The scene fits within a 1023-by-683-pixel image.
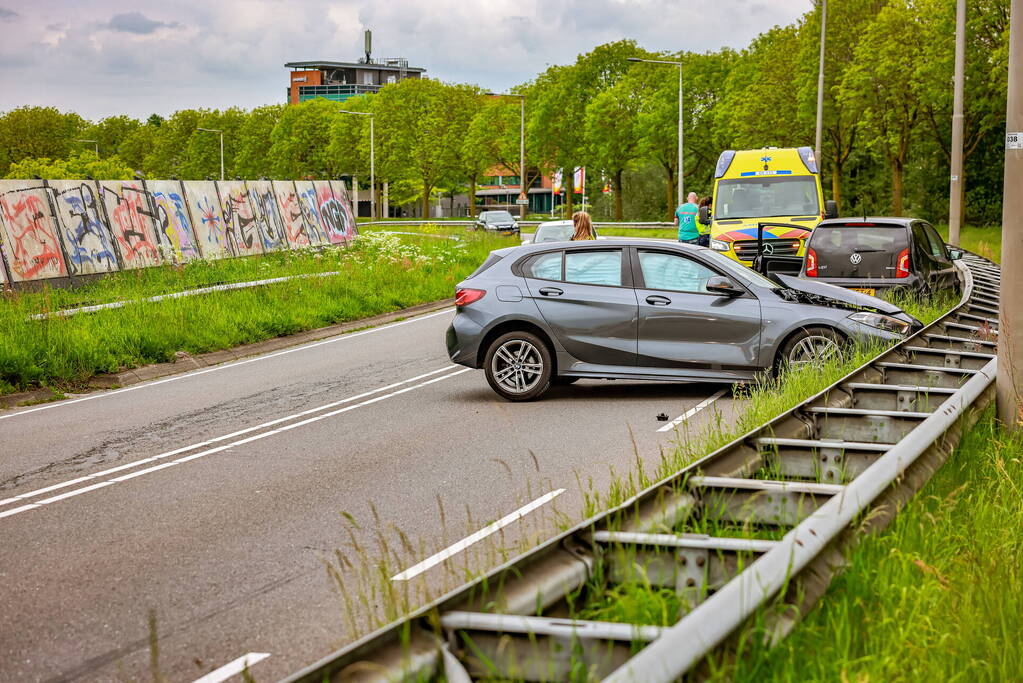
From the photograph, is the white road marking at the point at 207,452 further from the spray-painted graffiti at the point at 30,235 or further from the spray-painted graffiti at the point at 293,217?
the spray-painted graffiti at the point at 293,217

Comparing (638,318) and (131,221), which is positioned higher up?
(131,221)

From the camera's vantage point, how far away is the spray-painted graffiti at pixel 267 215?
106ft

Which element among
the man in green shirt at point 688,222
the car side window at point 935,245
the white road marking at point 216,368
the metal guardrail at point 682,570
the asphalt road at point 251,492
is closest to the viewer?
the metal guardrail at point 682,570

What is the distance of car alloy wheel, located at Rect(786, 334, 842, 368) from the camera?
36.9 ft

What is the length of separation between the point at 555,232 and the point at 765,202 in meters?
5.12

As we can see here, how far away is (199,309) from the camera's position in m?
19.6

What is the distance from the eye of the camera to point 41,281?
21.8 m

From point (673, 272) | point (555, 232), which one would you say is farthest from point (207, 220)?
point (673, 272)

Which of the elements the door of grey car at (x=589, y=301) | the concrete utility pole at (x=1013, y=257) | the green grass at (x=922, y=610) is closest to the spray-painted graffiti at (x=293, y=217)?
the door of grey car at (x=589, y=301)

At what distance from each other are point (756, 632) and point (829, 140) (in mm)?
60376

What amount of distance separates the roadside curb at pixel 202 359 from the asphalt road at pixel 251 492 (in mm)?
699

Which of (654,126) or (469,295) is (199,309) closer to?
(469,295)

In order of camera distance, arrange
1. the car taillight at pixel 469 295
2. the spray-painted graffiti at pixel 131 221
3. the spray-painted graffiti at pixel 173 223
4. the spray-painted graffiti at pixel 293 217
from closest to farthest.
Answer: the car taillight at pixel 469 295, the spray-painted graffiti at pixel 131 221, the spray-painted graffiti at pixel 173 223, the spray-painted graffiti at pixel 293 217

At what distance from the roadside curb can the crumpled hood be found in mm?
8339
